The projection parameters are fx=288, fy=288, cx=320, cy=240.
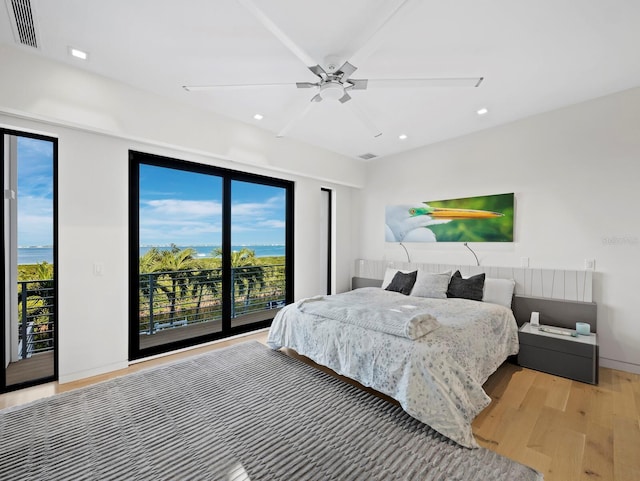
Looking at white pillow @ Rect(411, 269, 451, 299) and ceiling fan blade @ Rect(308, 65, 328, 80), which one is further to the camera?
white pillow @ Rect(411, 269, 451, 299)

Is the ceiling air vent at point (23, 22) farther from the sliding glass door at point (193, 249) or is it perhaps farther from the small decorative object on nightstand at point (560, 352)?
the small decorative object on nightstand at point (560, 352)

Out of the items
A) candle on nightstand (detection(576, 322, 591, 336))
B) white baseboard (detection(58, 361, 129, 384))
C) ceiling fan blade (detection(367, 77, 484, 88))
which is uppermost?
ceiling fan blade (detection(367, 77, 484, 88))

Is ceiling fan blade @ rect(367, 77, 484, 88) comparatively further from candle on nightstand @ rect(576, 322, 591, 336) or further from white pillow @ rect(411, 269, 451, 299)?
candle on nightstand @ rect(576, 322, 591, 336)

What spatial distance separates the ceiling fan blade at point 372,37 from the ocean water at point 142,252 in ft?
9.30

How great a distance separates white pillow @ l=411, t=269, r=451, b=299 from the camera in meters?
3.63

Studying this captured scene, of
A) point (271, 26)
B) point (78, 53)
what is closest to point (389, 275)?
point (271, 26)

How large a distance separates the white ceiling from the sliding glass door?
1118 millimetres

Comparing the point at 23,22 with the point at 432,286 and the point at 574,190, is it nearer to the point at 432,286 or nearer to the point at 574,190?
the point at 432,286

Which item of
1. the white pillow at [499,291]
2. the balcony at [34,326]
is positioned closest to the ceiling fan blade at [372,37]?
the white pillow at [499,291]

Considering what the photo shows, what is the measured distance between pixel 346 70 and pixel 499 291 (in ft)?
9.81

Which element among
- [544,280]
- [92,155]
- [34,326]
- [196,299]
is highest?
[92,155]

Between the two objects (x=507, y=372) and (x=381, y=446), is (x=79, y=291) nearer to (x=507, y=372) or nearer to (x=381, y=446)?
(x=381, y=446)

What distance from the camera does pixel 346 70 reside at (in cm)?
220

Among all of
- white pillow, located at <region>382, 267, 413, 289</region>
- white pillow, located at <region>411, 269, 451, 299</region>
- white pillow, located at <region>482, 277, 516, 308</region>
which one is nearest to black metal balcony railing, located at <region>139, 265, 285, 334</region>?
white pillow, located at <region>382, 267, 413, 289</region>
